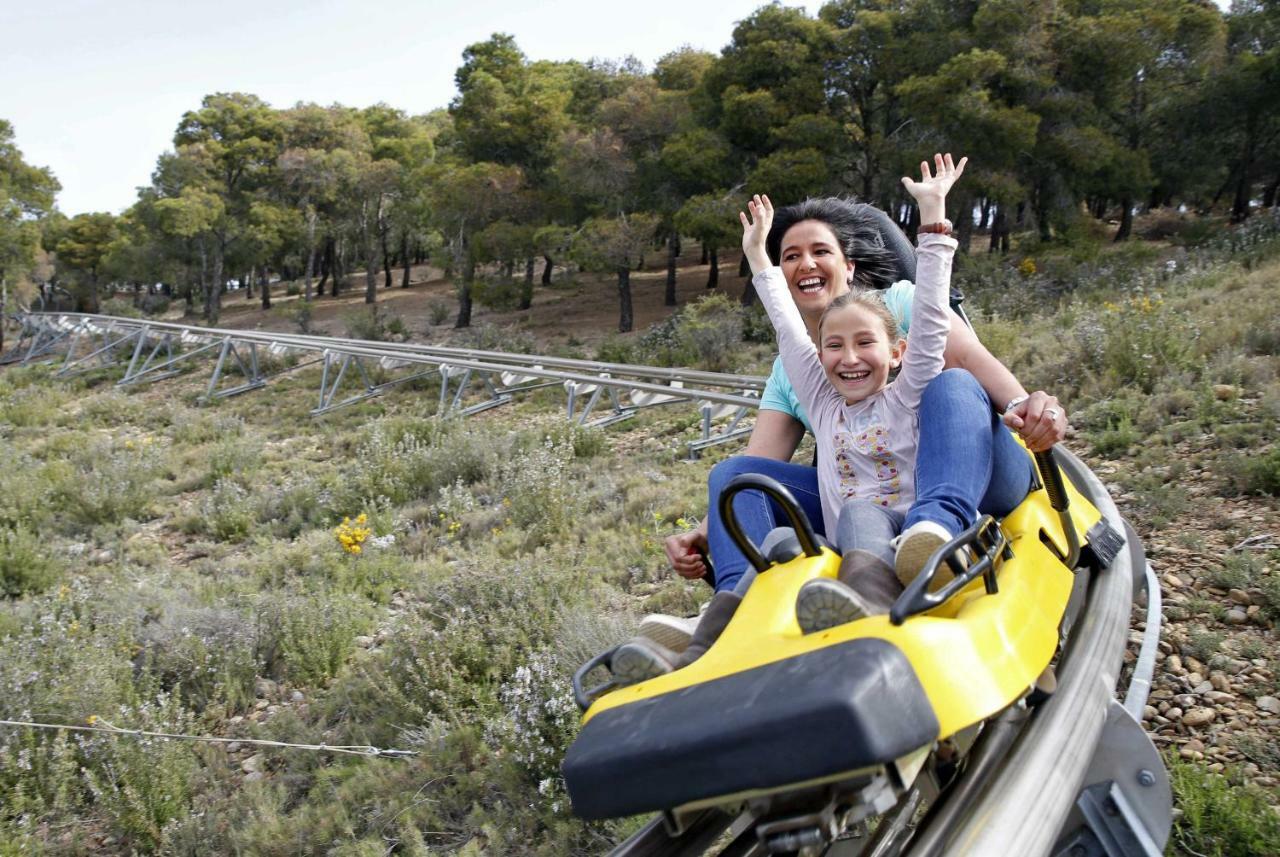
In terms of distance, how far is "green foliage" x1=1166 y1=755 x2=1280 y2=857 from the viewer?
2.05 metres

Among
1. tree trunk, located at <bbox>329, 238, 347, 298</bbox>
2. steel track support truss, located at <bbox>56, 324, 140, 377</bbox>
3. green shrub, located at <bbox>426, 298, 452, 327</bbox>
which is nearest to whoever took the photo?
steel track support truss, located at <bbox>56, 324, 140, 377</bbox>

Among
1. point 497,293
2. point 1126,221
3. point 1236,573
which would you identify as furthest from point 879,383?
point 1126,221

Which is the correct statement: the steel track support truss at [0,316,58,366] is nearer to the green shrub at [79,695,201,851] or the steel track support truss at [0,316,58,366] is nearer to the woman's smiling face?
the green shrub at [79,695,201,851]

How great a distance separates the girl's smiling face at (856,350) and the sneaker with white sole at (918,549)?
1.95 ft

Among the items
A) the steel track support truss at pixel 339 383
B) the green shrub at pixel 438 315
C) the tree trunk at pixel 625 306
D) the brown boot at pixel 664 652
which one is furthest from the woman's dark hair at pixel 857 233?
the green shrub at pixel 438 315

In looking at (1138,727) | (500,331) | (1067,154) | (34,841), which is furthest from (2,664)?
(1067,154)

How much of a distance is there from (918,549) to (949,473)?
1.05 feet

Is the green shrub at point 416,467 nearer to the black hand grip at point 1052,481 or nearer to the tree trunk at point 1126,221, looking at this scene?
the black hand grip at point 1052,481

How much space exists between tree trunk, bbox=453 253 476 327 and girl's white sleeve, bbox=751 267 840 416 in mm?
16999

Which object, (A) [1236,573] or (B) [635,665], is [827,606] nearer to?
(B) [635,665]

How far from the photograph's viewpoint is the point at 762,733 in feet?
4.33

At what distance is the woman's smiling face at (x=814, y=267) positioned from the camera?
2.69 meters

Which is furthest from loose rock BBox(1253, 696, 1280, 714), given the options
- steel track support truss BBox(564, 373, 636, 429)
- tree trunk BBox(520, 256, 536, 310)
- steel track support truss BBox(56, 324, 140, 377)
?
steel track support truss BBox(56, 324, 140, 377)

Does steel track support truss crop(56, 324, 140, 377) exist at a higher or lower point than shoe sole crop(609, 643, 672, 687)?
lower
